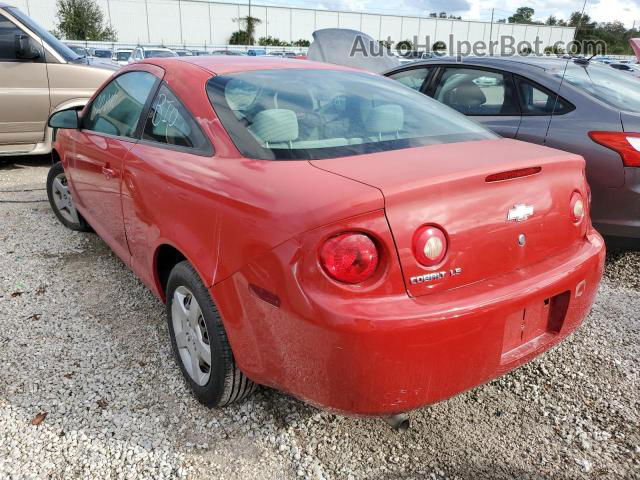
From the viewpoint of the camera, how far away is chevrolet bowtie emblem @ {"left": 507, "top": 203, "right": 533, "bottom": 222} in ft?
6.12

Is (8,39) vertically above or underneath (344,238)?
above

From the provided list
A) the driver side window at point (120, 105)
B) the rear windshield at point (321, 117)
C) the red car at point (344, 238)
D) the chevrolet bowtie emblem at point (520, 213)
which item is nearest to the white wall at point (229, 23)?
the driver side window at point (120, 105)

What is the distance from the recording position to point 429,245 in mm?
1684

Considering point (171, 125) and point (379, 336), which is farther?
point (171, 125)

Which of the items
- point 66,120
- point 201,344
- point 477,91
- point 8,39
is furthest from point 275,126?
point 8,39

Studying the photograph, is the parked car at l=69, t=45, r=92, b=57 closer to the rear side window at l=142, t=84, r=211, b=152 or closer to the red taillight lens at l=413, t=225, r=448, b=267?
the rear side window at l=142, t=84, r=211, b=152

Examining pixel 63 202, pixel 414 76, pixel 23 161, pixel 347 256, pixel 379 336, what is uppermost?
pixel 414 76

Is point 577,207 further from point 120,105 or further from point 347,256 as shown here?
point 120,105

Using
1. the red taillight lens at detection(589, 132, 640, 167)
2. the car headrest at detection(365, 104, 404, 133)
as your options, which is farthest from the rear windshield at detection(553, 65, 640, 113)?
the car headrest at detection(365, 104, 404, 133)

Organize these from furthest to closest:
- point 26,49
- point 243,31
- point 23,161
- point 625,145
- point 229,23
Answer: point 229,23 < point 243,31 < point 23,161 < point 26,49 < point 625,145

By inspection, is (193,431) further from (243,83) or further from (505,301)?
(243,83)

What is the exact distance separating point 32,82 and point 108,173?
13.9 feet

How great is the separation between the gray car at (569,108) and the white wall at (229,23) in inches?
2728

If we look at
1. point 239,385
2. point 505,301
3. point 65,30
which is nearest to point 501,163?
point 505,301
